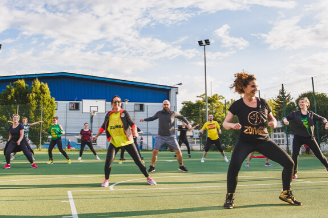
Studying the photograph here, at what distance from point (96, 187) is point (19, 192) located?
1.47 m

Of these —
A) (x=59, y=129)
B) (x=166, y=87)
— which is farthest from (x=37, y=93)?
(x=59, y=129)

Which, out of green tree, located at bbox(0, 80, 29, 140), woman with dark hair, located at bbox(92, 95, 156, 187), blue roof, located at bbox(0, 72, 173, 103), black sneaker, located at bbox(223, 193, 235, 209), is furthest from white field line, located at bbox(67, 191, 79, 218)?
blue roof, located at bbox(0, 72, 173, 103)

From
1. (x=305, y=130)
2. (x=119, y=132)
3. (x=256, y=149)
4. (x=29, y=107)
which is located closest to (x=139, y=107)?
(x=29, y=107)

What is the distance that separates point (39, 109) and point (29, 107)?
0.85m

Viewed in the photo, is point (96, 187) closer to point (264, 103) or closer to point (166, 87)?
point (264, 103)

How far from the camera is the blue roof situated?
37.0 m

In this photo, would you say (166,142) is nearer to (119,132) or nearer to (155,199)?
(119,132)

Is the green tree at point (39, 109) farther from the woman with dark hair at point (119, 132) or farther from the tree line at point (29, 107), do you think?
the woman with dark hair at point (119, 132)

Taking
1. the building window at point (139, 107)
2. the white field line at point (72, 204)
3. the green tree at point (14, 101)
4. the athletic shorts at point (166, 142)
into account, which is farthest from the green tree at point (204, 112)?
the white field line at point (72, 204)

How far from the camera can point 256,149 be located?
4.70 metres

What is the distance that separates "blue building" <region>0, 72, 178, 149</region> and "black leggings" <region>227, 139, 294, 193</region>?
3046 centimetres

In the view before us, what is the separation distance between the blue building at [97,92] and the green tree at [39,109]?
5.01 meters

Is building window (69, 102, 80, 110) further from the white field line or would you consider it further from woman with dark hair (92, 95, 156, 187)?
the white field line

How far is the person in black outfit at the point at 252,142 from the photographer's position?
15.2 feet
